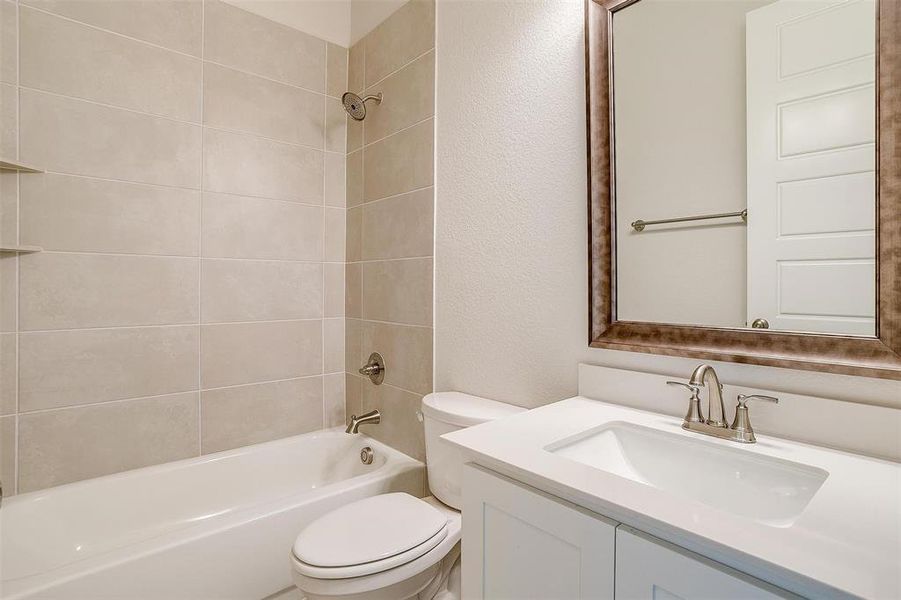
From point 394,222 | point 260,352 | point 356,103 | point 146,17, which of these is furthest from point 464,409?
point 146,17

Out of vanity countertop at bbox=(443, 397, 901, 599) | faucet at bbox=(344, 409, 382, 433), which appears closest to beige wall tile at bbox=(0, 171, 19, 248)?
faucet at bbox=(344, 409, 382, 433)

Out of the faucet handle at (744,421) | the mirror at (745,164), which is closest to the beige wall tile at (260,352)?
the mirror at (745,164)

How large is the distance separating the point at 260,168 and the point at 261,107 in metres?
0.27

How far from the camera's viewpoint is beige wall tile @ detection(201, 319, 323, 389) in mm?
1866

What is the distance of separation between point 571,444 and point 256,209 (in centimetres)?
166

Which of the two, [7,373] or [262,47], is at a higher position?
[262,47]

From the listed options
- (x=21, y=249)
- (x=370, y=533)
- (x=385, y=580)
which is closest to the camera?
(x=385, y=580)

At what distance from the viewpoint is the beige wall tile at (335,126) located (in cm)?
219

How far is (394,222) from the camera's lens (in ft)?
6.45

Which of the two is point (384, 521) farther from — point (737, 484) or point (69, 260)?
point (69, 260)

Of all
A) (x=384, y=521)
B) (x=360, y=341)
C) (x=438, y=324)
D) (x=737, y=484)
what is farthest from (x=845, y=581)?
(x=360, y=341)

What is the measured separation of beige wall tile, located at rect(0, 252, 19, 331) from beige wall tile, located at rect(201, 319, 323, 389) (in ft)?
1.89

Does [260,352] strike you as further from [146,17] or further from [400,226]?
[146,17]

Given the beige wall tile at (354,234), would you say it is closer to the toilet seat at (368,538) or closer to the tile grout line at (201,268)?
the tile grout line at (201,268)
